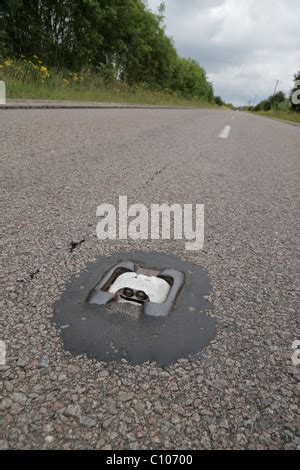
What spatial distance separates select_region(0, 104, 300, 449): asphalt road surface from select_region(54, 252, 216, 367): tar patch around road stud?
0.04m

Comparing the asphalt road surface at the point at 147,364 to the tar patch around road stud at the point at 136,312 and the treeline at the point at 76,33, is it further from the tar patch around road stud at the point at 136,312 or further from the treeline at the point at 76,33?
the treeline at the point at 76,33

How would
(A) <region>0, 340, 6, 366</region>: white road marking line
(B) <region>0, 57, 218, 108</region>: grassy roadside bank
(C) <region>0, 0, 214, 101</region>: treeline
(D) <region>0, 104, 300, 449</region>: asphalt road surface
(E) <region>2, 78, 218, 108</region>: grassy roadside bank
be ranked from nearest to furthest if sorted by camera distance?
1. (D) <region>0, 104, 300, 449</region>: asphalt road surface
2. (A) <region>0, 340, 6, 366</region>: white road marking line
3. (E) <region>2, 78, 218, 108</region>: grassy roadside bank
4. (B) <region>0, 57, 218, 108</region>: grassy roadside bank
5. (C) <region>0, 0, 214, 101</region>: treeline

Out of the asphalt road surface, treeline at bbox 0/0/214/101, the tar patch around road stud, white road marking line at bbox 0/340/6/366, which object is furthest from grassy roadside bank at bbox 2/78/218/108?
white road marking line at bbox 0/340/6/366

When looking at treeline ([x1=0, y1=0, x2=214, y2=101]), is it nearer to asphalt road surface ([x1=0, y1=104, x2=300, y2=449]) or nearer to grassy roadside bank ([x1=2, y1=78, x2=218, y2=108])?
grassy roadside bank ([x1=2, y1=78, x2=218, y2=108])

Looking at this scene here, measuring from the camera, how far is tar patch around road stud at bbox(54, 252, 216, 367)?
38.9 inches

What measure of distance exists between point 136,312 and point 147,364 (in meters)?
0.23

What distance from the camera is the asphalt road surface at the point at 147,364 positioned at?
769 millimetres

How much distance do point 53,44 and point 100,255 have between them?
16.7m

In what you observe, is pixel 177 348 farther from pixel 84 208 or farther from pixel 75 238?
pixel 84 208

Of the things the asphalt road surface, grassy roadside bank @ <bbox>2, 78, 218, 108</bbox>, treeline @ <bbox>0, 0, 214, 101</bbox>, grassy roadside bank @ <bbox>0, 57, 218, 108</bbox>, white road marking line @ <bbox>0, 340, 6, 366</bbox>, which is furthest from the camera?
treeline @ <bbox>0, 0, 214, 101</bbox>

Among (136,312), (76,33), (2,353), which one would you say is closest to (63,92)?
(76,33)

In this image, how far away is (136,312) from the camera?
1.13 metres
